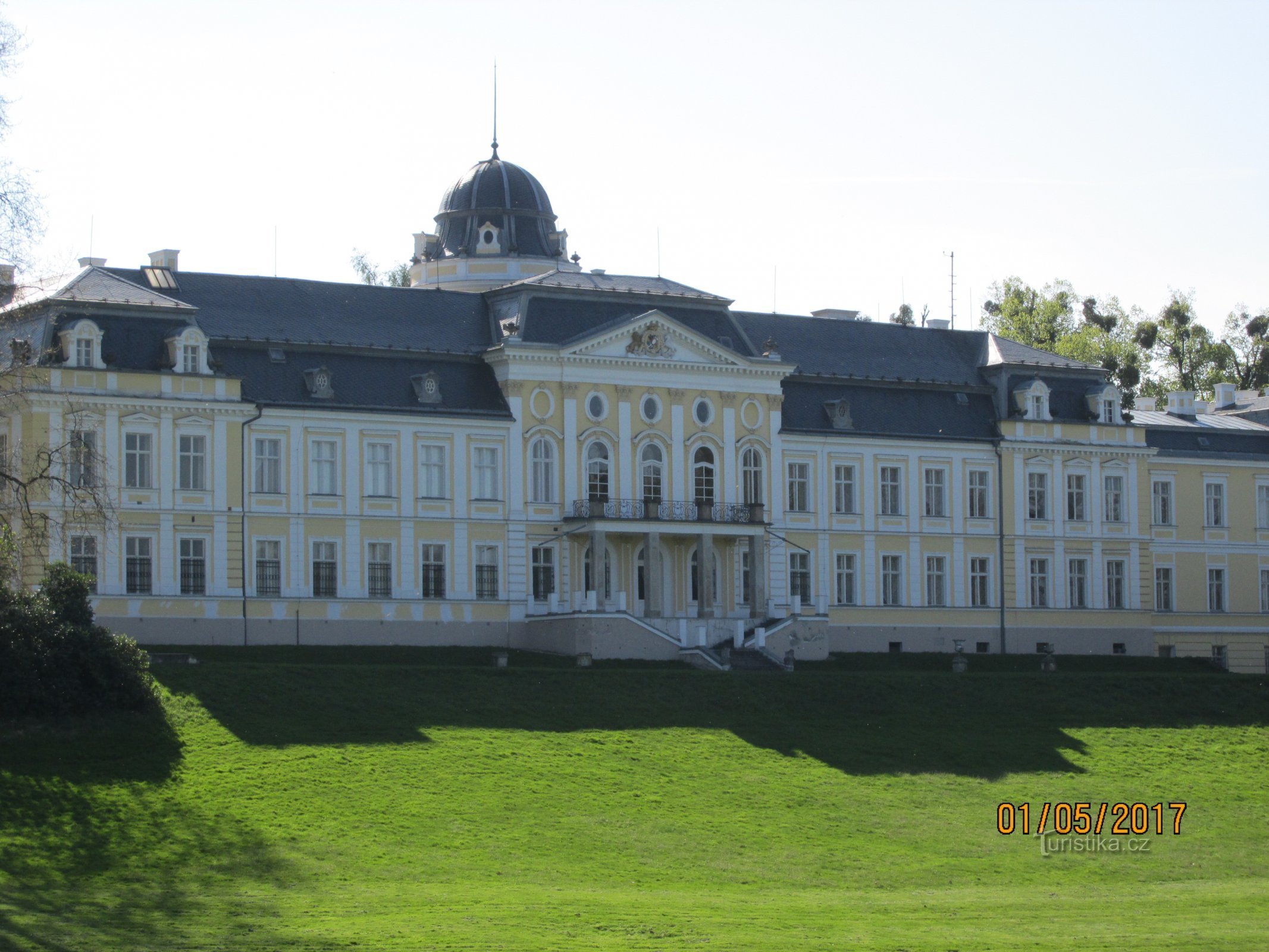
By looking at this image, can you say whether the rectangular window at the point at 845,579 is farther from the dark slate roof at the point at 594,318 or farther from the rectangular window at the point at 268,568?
the rectangular window at the point at 268,568

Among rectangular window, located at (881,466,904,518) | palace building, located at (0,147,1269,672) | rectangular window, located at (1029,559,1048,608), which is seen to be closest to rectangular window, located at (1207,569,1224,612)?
palace building, located at (0,147,1269,672)

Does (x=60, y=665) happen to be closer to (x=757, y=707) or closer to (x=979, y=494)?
(x=757, y=707)

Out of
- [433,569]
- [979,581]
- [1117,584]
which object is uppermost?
[433,569]

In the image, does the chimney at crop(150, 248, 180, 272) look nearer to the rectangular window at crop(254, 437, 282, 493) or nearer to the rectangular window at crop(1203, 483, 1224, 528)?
the rectangular window at crop(254, 437, 282, 493)

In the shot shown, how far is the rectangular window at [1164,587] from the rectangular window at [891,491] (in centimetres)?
1102

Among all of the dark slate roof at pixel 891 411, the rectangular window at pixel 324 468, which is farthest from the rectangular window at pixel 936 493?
the rectangular window at pixel 324 468

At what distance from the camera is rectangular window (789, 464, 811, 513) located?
219 feet

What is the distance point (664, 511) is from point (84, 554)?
17673 mm

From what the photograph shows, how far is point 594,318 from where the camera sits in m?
63.7

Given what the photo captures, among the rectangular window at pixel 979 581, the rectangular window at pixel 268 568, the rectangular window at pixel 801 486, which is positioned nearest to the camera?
the rectangular window at pixel 268 568

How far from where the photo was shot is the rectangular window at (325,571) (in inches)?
2327

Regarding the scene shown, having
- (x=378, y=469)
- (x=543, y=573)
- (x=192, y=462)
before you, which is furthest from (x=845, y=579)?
(x=192, y=462)

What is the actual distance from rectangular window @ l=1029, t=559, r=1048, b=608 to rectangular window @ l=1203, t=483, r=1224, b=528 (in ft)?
27.2

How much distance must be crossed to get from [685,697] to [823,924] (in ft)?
67.3
